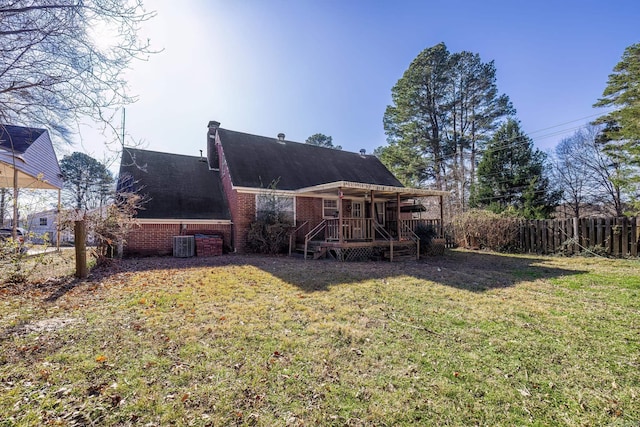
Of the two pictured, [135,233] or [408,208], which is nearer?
[135,233]

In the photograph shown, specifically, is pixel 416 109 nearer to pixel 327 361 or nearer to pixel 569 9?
pixel 569 9

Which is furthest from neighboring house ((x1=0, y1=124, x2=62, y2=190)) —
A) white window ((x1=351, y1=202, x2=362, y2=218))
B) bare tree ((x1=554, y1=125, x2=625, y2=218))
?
bare tree ((x1=554, y1=125, x2=625, y2=218))

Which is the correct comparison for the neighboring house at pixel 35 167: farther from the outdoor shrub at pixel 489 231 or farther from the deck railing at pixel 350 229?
the outdoor shrub at pixel 489 231

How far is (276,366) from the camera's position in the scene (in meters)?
3.01

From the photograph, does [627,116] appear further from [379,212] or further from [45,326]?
[45,326]

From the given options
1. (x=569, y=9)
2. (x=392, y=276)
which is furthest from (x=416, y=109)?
(x=392, y=276)

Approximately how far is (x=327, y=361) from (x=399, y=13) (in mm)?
12348

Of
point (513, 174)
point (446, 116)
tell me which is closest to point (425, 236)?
point (513, 174)

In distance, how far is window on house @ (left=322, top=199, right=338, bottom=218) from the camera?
1452cm

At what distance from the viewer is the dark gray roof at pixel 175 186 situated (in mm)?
12773

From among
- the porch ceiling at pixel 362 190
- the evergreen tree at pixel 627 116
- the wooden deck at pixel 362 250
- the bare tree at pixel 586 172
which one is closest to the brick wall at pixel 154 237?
the porch ceiling at pixel 362 190

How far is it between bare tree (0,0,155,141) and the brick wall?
7837 mm

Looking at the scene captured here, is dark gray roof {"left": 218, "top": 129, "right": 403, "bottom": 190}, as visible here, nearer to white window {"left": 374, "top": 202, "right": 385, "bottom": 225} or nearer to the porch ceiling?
the porch ceiling

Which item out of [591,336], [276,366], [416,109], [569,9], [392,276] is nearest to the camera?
[276,366]
